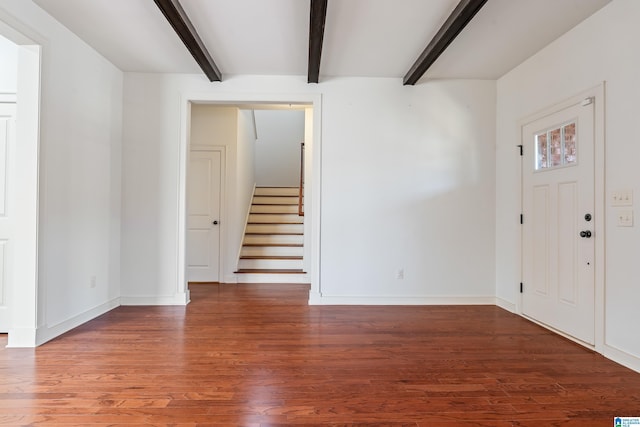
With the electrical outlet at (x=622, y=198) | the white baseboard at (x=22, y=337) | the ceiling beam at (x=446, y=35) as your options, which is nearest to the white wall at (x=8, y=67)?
the white baseboard at (x=22, y=337)

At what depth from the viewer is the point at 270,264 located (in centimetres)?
525

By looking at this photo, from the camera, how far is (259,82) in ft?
12.6

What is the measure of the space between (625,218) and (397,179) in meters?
2.02

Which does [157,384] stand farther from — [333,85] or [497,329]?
[333,85]

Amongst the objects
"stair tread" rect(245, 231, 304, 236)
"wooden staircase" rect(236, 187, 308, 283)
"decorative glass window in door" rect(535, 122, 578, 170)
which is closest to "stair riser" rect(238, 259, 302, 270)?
"wooden staircase" rect(236, 187, 308, 283)

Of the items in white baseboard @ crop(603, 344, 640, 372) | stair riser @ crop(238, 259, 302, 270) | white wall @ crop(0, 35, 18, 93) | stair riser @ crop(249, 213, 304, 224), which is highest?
white wall @ crop(0, 35, 18, 93)

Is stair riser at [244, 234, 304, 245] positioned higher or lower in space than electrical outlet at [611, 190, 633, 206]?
lower

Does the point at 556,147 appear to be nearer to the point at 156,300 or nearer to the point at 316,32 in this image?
the point at 316,32

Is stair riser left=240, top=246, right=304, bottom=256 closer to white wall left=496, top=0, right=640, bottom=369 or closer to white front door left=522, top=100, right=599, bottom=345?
white front door left=522, top=100, right=599, bottom=345

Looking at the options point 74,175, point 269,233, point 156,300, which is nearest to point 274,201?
point 269,233

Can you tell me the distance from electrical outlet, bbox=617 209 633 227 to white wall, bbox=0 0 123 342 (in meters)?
4.35

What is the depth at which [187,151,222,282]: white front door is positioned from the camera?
509cm

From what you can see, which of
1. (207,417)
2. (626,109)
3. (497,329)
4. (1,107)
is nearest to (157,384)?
(207,417)

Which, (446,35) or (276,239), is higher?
(446,35)
